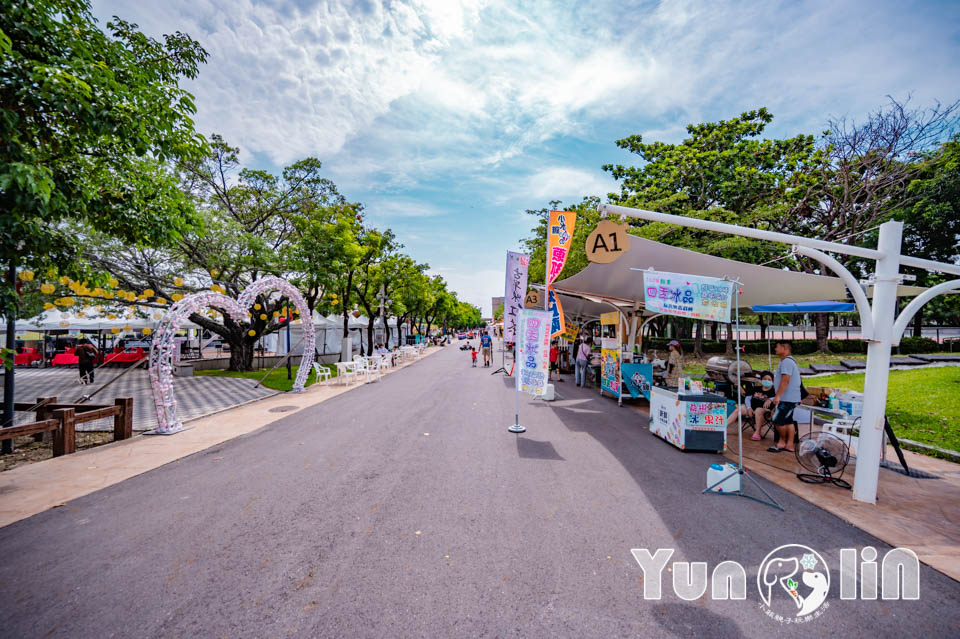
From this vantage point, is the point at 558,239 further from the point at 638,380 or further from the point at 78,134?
the point at 78,134

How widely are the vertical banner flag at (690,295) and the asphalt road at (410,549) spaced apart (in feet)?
7.50

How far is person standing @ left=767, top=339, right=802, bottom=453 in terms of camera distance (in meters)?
6.18

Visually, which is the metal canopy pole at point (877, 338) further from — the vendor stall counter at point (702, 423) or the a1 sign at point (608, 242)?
the vendor stall counter at point (702, 423)

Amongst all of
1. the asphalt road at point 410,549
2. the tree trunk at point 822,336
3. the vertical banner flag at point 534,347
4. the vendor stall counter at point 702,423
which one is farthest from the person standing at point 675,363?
the tree trunk at point 822,336

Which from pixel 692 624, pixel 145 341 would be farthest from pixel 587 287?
pixel 145 341

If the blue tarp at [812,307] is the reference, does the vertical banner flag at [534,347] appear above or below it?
below

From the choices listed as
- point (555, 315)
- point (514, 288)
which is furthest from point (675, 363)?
point (514, 288)

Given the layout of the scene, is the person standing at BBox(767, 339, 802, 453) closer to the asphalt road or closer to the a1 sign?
the asphalt road

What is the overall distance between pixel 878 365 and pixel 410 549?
18.2 ft

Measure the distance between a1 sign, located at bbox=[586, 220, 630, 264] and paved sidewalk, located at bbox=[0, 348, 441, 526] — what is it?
745 centimetres

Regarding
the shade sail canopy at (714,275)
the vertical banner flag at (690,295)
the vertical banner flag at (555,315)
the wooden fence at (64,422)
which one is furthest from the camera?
the vertical banner flag at (555,315)

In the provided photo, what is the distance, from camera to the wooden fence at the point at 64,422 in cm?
595

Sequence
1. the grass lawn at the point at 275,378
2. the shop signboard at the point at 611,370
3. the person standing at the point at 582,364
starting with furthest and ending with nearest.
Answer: the grass lawn at the point at 275,378 < the person standing at the point at 582,364 < the shop signboard at the point at 611,370

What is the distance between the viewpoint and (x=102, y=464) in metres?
5.92
